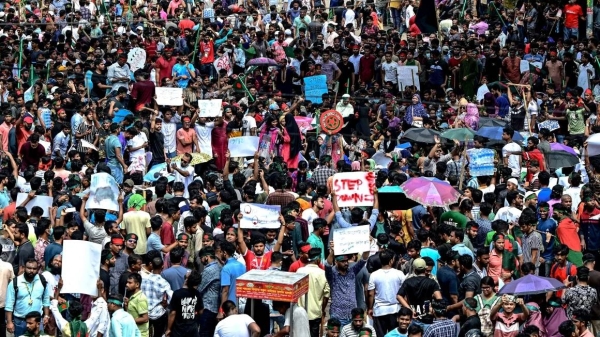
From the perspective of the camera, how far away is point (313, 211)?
61.6 feet

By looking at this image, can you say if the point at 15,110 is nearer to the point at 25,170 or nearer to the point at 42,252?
the point at 25,170

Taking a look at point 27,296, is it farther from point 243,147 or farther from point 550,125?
point 550,125

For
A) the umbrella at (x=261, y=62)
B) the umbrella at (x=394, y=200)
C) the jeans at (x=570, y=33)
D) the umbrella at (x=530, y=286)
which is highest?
the umbrella at (x=261, y=62)

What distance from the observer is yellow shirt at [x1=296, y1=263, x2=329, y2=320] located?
16.3 metres

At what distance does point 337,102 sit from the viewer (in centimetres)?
2648

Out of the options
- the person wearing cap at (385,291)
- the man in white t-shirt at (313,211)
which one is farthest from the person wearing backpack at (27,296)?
the man in white t-shirt at (313,211)

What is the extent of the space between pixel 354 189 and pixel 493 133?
5264 millimetres

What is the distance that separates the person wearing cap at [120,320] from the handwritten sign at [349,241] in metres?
Answer: 2.67

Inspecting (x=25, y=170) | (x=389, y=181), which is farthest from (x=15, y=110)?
(x=389, y=181)

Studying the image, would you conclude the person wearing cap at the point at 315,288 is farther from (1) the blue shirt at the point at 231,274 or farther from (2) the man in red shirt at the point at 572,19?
(2) the man in red shirt at the point at 572,19

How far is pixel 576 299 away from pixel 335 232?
106 inches

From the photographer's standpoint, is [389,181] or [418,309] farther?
[389,181]

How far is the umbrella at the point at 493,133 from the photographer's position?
2370cm

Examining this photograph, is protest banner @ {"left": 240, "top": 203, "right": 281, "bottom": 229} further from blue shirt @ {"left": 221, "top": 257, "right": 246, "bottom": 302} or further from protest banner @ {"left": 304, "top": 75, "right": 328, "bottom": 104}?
protest banner @ {"left": 304, "top": 75, "right": 328, "bottom": 104}
